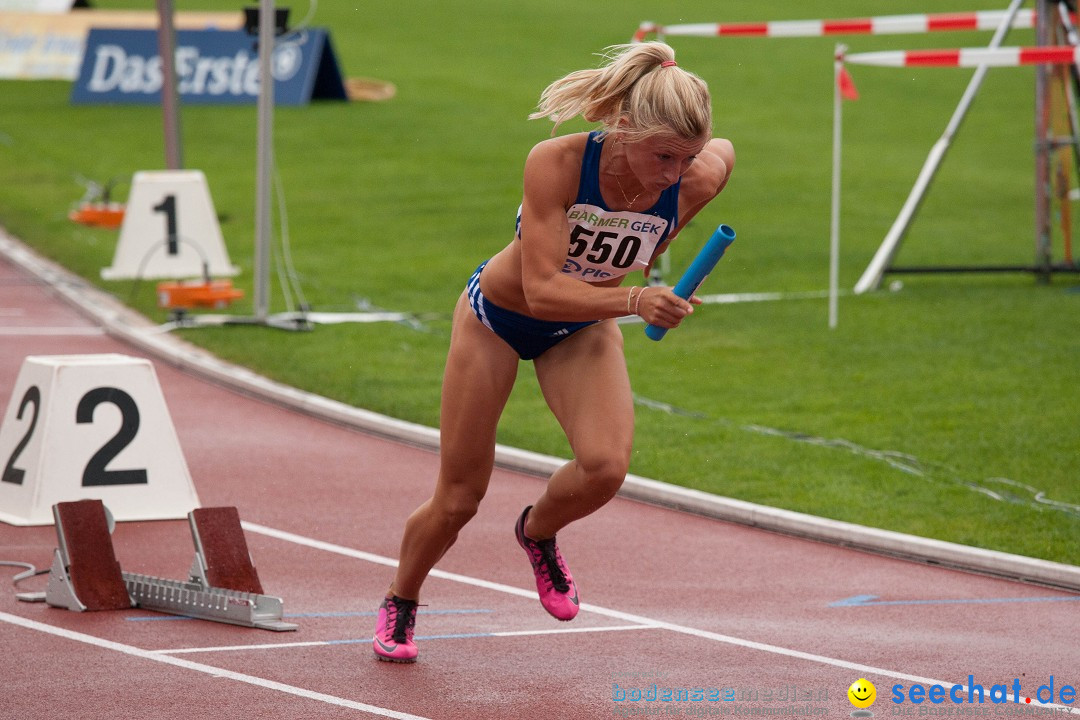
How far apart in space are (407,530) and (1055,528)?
375cm

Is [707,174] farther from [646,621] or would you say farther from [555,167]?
[646,621]

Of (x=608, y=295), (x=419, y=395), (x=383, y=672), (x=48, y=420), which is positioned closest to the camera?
(x=608, y=295)

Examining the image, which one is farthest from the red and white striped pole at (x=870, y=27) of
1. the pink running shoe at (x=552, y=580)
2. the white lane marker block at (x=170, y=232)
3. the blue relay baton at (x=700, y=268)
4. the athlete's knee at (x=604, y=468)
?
the blue relay baton at (x=700, y=268)

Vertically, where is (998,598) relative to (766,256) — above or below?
above

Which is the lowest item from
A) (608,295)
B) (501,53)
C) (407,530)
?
(501,53)

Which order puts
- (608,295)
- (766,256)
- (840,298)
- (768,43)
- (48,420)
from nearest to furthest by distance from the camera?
(608,295)
(48,420)
(840,298)
(766,256)
(768,43)

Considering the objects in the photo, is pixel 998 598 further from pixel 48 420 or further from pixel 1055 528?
pixel 48 420

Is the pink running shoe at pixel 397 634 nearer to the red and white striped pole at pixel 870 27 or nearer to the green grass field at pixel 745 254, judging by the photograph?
the green grass field at pixel 745 254

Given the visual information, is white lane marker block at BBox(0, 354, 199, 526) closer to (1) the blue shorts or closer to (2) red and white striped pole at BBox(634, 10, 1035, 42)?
(1) the blue shorts

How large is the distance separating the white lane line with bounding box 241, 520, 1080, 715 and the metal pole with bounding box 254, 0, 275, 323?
5297 mm

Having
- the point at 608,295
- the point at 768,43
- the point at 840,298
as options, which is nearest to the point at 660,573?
the point at 608,295

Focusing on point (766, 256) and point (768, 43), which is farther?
point (768, 43)

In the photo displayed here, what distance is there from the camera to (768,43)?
126 feet

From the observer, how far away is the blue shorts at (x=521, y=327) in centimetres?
512
